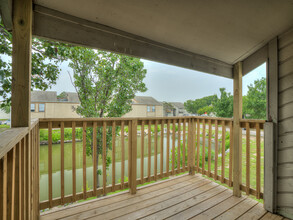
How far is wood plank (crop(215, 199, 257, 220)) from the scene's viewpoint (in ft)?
5.46

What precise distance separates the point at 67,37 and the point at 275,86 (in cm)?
219

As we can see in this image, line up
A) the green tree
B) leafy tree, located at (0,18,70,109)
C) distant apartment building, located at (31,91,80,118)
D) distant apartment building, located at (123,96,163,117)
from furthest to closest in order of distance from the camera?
distant apartment building, located at (123,96,163,117) → leafy tree, located at (0,18,70,109) → the green tree → distant apartment building, located at (31,91,80,118)

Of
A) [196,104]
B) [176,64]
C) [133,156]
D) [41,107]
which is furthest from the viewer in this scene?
[196,104]

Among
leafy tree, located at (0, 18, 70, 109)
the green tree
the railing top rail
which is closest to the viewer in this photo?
the railing top rail

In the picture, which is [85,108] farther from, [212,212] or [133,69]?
[212,212]

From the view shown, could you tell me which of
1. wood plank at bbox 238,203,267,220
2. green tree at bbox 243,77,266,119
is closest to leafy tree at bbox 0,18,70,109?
green tree at bbox 243,77,266,119

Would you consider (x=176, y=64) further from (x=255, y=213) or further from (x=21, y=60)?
(x=255, y=213)

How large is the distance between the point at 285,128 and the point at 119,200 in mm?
2123

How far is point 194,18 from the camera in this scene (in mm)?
1340

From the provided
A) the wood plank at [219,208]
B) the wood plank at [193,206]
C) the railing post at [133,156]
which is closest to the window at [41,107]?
the railing post at [133,156]

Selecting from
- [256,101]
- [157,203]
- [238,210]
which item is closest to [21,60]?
[157,203]

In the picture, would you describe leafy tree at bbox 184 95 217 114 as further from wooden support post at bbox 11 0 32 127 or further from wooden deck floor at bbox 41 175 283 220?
wooden support post at bbox 11 0 32 127

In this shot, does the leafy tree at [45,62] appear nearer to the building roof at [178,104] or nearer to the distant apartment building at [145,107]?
the distant apartment building at [145,107]

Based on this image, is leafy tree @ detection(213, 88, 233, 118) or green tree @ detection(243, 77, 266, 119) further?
leafy tree @ detection(213, 88, 233, 118)
